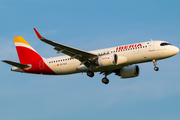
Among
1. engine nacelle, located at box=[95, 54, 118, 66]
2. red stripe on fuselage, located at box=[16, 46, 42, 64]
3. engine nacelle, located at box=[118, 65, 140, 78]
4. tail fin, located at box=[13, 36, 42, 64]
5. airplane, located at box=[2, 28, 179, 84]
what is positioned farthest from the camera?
tail fin, located at box=[13, 36, 42, 64]

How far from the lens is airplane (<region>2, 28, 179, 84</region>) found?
39.2 metres

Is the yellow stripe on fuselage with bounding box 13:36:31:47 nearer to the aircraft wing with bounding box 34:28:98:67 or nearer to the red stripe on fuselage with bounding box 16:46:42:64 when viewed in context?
the red stripe on fuselage with bounding box 16:46:42:64

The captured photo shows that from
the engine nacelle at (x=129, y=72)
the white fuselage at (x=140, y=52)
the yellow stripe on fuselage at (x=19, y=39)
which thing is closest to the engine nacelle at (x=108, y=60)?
the white fuselage at (x=140, y=52)

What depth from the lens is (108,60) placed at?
39062mm

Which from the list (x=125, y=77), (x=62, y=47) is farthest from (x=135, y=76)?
(x=62, y=47)

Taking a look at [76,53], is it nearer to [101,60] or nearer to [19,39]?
[101,60]

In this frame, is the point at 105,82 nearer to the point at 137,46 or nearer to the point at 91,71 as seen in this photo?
the point at 91,71

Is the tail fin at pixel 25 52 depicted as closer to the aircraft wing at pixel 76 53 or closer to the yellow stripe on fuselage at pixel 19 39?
the yellow stripe on fuselage at pixel 19 39

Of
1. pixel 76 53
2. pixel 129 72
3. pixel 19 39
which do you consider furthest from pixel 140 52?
pixel 19 39

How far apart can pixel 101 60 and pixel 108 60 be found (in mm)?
973

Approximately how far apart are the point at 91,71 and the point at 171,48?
10.9 m

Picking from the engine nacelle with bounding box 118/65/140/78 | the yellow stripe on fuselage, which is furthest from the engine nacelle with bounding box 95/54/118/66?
the yellow stripe on fuselage

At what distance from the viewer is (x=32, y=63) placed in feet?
149

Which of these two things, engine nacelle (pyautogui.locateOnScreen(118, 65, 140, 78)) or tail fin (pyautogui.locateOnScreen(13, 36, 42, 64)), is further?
tail fin (pyautogui.locateOnScreen(13, 36, 42, 64))
